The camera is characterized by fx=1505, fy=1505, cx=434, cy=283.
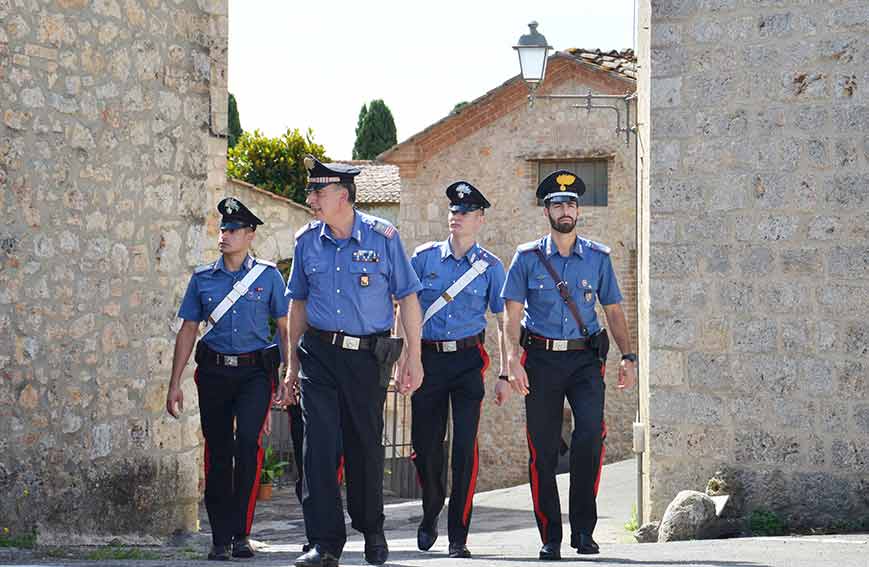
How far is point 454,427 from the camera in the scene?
8.40m

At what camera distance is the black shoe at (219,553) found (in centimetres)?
814

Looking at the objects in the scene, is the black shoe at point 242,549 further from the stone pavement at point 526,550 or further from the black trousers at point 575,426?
the black trousers at point 575,426

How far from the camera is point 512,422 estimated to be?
26.6 metres

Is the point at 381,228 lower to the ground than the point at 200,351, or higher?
higher

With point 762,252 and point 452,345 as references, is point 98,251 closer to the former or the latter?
point 452,345

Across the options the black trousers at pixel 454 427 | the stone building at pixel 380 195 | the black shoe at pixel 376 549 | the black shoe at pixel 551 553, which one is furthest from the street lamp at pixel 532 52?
the stone building at pixel 380 195

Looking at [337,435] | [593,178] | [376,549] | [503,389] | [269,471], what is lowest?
[269,471]

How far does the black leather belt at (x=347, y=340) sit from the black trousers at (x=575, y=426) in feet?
4.85

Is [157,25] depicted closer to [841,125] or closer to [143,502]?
[143,502]

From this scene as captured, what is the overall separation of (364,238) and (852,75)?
11.6 feet

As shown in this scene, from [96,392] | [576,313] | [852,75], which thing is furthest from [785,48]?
[96,392]

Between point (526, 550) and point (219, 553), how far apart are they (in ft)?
5.99

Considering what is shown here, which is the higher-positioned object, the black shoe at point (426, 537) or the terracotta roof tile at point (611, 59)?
the terracotta roof tile at point (611, 59)

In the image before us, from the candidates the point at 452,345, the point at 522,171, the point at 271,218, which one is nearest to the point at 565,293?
the point at 452,345
